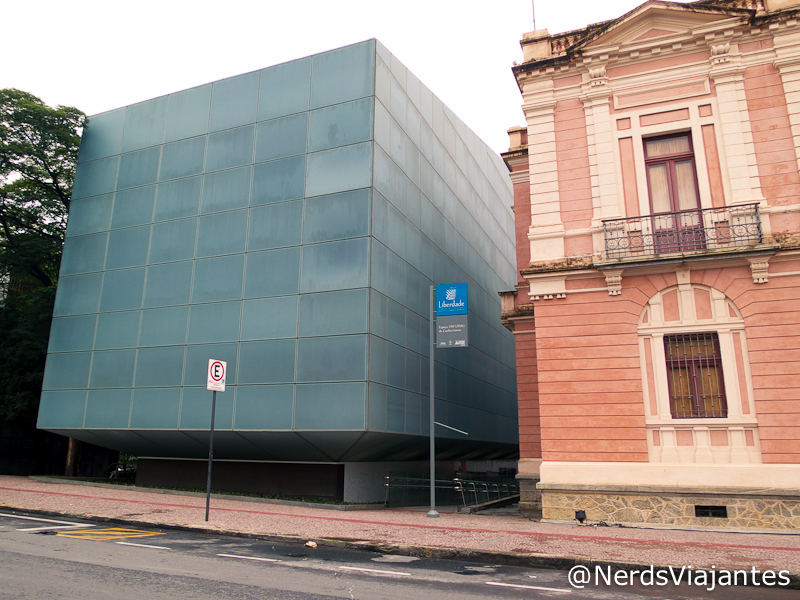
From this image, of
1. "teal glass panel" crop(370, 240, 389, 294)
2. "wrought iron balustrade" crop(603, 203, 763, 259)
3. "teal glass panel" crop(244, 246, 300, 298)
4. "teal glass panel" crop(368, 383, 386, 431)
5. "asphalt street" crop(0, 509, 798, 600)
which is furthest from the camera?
"teal glass panel" crop(244, 246, 300, 298)

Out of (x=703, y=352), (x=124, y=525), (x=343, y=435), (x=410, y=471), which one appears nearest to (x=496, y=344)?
(x=410, y=471)

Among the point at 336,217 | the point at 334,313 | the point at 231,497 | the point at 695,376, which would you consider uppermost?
the point at 336,217

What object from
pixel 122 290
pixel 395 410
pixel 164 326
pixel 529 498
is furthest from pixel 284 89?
pixel 529 498

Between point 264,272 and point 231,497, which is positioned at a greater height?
point 264,272

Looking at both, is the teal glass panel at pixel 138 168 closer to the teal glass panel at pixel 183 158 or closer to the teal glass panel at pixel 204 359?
the teal glass panel at pixel 183 158

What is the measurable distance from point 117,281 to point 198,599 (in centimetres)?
2002

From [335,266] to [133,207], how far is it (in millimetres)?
10347

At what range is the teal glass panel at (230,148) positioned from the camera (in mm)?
22922

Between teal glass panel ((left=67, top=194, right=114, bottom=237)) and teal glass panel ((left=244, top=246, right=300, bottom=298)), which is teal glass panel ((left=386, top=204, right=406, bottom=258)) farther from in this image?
teal glass panel ((left=67, top=194, right=114, bottom=237))

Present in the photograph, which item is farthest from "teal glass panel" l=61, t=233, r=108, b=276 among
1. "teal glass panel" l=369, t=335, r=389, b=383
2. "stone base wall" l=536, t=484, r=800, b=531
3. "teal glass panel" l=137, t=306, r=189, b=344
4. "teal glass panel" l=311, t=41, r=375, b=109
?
"stone base wall" l=536, t=484, r=800, b=531

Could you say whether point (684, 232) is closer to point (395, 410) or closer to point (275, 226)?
point (395, 410)

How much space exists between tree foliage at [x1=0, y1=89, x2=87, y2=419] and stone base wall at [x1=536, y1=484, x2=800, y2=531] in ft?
80.2

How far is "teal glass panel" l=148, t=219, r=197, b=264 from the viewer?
23.0 meters

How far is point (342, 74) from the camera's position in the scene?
71.9ft
